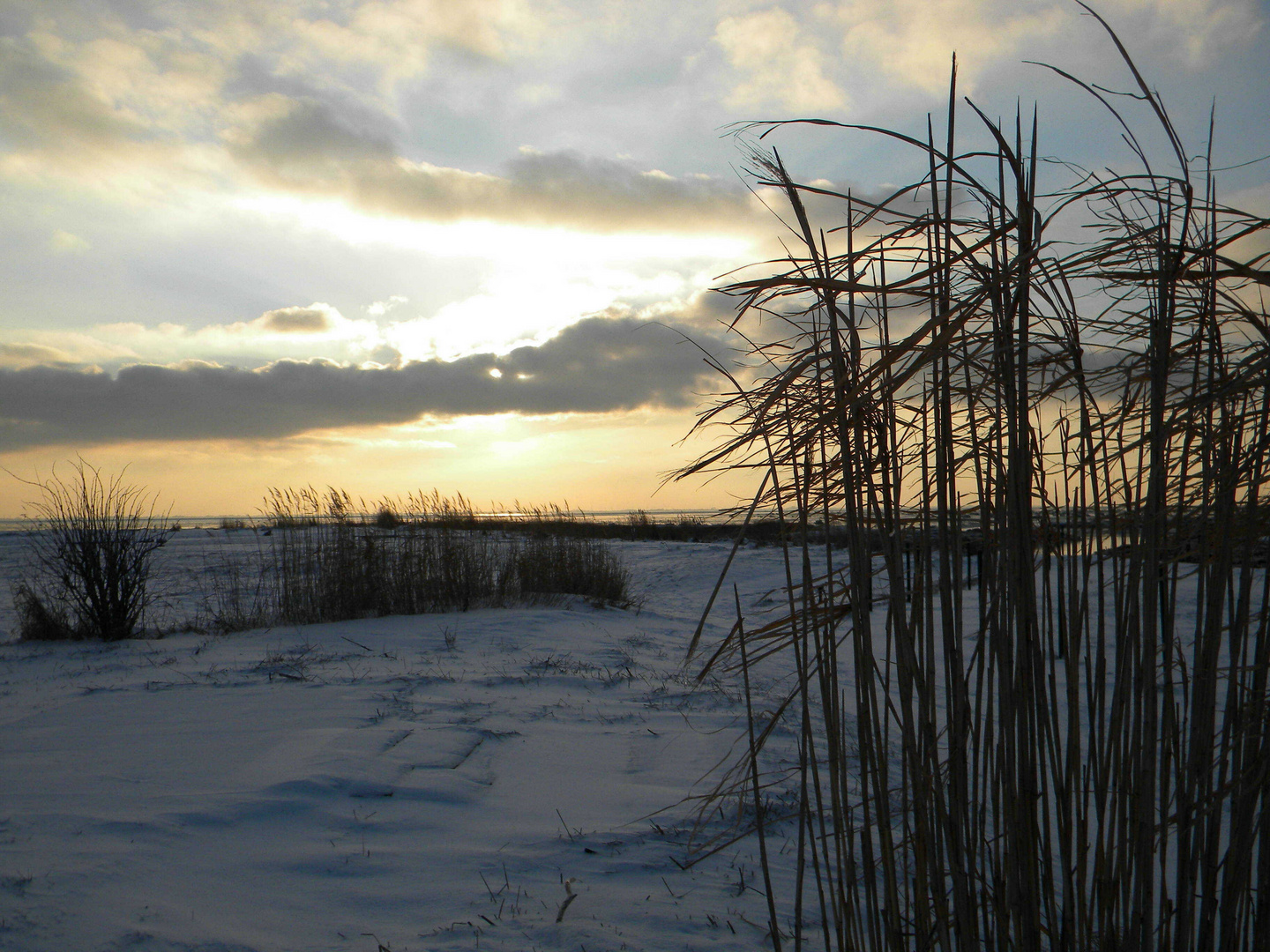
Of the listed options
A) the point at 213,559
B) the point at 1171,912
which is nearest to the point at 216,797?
the point at 1171,912

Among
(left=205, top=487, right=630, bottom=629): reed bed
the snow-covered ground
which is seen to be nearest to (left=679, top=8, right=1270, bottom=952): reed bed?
the snow-covered ground

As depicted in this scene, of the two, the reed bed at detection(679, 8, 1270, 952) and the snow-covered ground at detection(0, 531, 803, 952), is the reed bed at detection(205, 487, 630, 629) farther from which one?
the reed bed at detection(679, 8, 1270, 952)

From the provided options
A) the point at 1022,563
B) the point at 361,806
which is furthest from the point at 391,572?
the point at 1022,563

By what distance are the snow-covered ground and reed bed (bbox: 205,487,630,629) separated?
195 centimetres

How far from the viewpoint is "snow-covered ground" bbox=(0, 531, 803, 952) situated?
1952mm

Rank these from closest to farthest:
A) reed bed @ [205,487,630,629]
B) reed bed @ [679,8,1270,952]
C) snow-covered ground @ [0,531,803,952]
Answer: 1. reed bed @ [679,8,1270,952]
2. snow-covered ground @ [0,531,803,952]
3. reed bed @ [205,487,630,629]

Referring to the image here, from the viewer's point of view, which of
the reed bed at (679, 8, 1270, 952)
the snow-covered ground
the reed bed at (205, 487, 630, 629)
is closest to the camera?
the reed bed at (679, 8, 1270, 952)

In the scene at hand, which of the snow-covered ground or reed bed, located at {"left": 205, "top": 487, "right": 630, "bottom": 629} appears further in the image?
reed bed, located at {"left": 205, "top": 487, "right": 630, "bottom": 629}

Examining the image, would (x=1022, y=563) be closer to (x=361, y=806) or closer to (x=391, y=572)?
(x=361, y=806)

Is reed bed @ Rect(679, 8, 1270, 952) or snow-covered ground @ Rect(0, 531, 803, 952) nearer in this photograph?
reed bed @ Rect(679, 8, 1270, 952)

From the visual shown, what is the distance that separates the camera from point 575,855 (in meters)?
2.39

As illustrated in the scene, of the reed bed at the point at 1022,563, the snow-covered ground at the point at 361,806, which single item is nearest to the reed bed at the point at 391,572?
the snow-covered ground at the point at 361,806

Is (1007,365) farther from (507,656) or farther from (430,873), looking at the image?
(507,656)

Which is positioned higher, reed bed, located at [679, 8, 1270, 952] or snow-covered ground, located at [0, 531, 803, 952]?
reed bed, located at [679, 8, 1270, 952]
